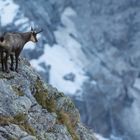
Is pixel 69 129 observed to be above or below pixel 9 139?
above

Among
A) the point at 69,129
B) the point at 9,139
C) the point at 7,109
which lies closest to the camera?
the point at 9,139

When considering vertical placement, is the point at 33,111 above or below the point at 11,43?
below

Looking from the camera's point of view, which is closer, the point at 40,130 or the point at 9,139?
the point at 9,139

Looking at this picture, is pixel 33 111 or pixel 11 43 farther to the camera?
pixel 11 43

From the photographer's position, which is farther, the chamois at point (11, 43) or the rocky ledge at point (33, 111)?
the chamois at point (11, 43)

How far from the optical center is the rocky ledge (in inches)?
1126

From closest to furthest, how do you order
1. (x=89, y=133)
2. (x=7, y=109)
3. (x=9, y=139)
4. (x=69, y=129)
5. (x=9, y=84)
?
(x=9, y=139) → (x=7, y=109) → (x=9, y=84) → (x=69, y=129) → (x=89, y=133)

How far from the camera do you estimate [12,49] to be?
33875 millimetres

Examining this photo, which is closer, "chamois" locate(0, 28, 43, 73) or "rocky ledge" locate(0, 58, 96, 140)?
"rocky ledge" locate(0, 58, 96, 140)

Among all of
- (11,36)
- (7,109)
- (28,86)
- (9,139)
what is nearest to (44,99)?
(28,86)

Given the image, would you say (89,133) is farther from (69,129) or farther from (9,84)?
(9,84)

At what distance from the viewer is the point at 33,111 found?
31891mm

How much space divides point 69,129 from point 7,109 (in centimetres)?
607

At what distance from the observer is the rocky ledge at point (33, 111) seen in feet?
93.8
